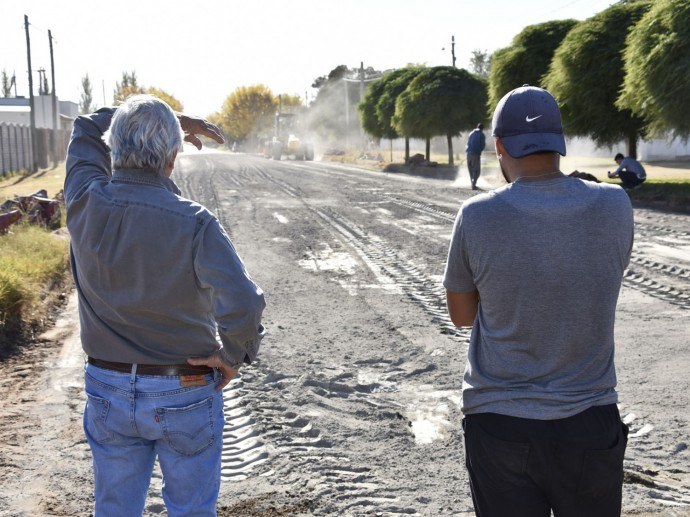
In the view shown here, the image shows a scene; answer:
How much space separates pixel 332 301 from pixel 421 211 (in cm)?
881

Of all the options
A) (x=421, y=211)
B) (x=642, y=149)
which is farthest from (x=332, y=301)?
(x=642, y=149)

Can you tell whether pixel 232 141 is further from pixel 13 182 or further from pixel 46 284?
pixel 46 284

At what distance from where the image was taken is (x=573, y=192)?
2.28m

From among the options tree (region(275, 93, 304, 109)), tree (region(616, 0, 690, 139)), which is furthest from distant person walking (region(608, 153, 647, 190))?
tree (region(275, 93, 304, 109))

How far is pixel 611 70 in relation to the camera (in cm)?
2095

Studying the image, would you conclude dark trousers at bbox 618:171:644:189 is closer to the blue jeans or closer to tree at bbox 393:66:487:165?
tree at bbox 393:66:487:165

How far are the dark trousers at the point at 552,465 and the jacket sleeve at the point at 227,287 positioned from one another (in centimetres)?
78

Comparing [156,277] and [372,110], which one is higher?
[372,110]

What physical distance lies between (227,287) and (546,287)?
36.5 inches

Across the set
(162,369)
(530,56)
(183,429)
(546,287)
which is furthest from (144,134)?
(530,56)

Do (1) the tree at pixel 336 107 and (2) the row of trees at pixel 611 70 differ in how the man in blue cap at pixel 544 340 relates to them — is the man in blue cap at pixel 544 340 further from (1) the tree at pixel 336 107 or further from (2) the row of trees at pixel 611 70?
(1) the tree at pixel 336 107

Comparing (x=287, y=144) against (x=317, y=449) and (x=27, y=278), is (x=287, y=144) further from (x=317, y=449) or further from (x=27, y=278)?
(x=317, y=449)

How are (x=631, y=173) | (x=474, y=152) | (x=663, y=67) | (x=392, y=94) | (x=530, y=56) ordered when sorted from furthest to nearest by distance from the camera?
(x=392, y=94), (x=530, y=56), (x=474, y=152), (x=631, y=173), (x=663, y=67)

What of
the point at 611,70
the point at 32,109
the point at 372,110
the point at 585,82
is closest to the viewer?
the point at 611,70
